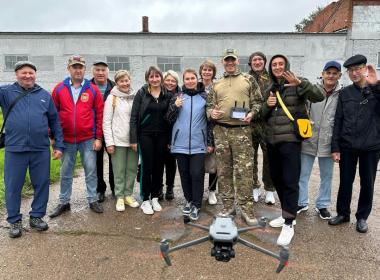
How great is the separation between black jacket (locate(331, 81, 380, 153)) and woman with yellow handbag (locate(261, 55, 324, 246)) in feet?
1.52

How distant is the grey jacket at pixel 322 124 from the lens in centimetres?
438

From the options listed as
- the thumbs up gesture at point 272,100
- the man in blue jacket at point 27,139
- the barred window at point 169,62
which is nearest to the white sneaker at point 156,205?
the man in blue jacket at point 27,139

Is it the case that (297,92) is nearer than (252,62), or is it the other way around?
(297,92)

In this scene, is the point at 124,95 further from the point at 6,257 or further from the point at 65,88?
the point at 6,257

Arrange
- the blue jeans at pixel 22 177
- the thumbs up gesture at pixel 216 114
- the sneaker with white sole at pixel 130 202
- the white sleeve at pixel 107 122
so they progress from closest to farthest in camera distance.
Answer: the blue jeans at pixel 22 177 → the thumbs up gesture at pixel 216 114 → the white sleeve at pixel 107 122 → the sneaker with white sole at pixel 130 202

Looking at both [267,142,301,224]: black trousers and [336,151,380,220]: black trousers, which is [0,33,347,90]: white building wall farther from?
[267,142,301,224]: black trousers

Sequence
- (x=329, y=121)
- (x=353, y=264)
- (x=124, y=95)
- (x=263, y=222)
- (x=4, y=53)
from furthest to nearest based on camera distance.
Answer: (x=4, y=53)
(x=124, y=95)
(x=329, y=121)
(x=353, y=264)
(x=263, y=222)

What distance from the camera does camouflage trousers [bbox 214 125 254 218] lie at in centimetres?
431

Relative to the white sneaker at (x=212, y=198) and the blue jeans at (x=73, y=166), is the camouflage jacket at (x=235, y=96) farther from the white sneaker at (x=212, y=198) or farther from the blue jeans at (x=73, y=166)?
the blue jeans at (x=73, y=166)

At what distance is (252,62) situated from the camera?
4.91m

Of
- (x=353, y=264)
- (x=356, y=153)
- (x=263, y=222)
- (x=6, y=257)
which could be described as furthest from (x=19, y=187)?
(x=356, y=153)

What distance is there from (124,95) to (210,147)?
4.53 feet

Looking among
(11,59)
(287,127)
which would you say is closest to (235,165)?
(287,127)

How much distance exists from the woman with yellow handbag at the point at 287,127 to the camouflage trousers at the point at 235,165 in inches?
14.4
